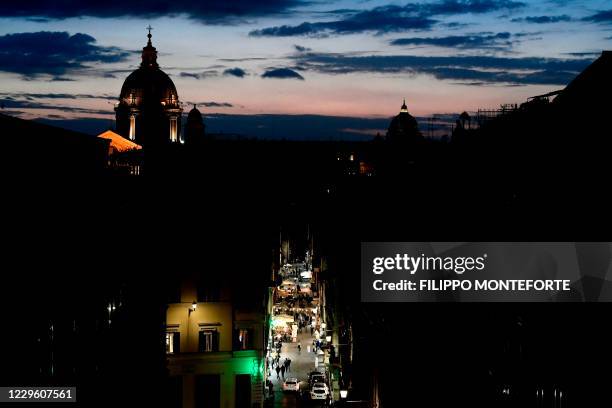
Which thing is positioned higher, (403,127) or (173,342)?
(403,127)

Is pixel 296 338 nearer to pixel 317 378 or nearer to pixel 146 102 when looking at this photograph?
pixel 317 378

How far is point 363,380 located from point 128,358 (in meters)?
14.4

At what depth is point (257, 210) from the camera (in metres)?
46.2

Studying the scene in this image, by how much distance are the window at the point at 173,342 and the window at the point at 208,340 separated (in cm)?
90

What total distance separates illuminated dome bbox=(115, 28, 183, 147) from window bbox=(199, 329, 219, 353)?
324ft

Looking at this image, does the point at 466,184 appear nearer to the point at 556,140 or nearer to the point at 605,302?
the point at 556,140

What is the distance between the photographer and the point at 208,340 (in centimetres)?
3806

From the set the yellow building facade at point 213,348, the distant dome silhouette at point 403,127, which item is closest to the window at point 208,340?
the yellow building facade at point 213,348

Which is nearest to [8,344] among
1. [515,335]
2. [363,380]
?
[515,335]

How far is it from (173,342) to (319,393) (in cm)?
864

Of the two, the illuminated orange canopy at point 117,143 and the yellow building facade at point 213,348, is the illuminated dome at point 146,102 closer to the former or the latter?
the illuminated orange canopy at point 117,143

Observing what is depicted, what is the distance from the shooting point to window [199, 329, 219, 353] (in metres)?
37.9

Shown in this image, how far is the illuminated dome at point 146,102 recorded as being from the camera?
442 feet

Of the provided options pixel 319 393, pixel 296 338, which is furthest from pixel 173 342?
pixel 296 338
